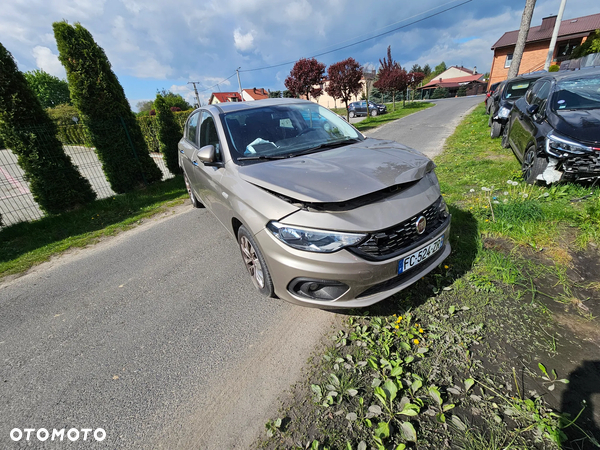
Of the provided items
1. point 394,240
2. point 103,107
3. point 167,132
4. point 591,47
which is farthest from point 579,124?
point 591,47

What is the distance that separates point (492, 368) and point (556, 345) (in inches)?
20.5

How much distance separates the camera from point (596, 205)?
9.73 ft

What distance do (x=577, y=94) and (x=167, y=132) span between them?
9.07 metres

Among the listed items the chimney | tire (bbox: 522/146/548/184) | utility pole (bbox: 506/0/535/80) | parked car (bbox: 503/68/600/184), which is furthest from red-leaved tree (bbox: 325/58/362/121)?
the chimney

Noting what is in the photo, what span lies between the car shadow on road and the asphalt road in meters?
0.43

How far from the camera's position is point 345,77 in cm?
1694

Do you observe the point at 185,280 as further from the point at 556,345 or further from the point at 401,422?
the point at 556,345

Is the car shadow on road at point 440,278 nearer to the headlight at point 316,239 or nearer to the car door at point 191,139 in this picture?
the headlight at point 316,239

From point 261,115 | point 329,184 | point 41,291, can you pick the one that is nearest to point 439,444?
point 329,184

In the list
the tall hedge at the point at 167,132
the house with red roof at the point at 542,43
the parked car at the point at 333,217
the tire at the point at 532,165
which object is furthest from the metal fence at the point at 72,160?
the house with red roof at the point at 542,43

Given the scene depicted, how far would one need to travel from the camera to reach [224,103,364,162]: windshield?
104 inches

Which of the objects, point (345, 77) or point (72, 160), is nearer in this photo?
point (72, 160)

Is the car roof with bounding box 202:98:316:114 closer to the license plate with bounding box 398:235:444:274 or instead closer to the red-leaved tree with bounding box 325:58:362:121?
the license plate with bounding box 398:235:444:274

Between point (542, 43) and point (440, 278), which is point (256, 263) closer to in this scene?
point (440, 278)
